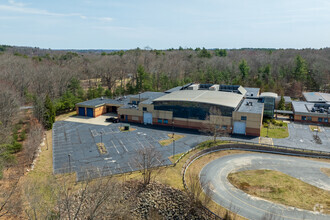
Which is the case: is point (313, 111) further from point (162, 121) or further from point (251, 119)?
point (162, 121)

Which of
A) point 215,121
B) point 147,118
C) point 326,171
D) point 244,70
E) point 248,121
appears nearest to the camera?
point 326,171

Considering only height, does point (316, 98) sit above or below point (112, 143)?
above

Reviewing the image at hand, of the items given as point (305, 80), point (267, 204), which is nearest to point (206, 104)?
point (267, 204)

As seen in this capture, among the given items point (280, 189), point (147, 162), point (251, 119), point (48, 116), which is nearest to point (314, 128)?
point (251, 119)

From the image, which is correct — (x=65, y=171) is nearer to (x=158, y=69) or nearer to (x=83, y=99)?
(x=83, y=99)

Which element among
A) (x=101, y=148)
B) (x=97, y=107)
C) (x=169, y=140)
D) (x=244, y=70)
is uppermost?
(x=244, y=70)

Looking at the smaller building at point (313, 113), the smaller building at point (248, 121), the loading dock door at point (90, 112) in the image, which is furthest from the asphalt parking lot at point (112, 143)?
the loading dock door at point (90, 112)

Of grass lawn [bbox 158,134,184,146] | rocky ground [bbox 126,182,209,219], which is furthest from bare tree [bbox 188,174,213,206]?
grass lawn [bbox 158,134,184,146]

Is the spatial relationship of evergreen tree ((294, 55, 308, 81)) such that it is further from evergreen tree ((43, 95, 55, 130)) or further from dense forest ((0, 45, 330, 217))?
evergreen tree ((43, 95, 55, 130))
